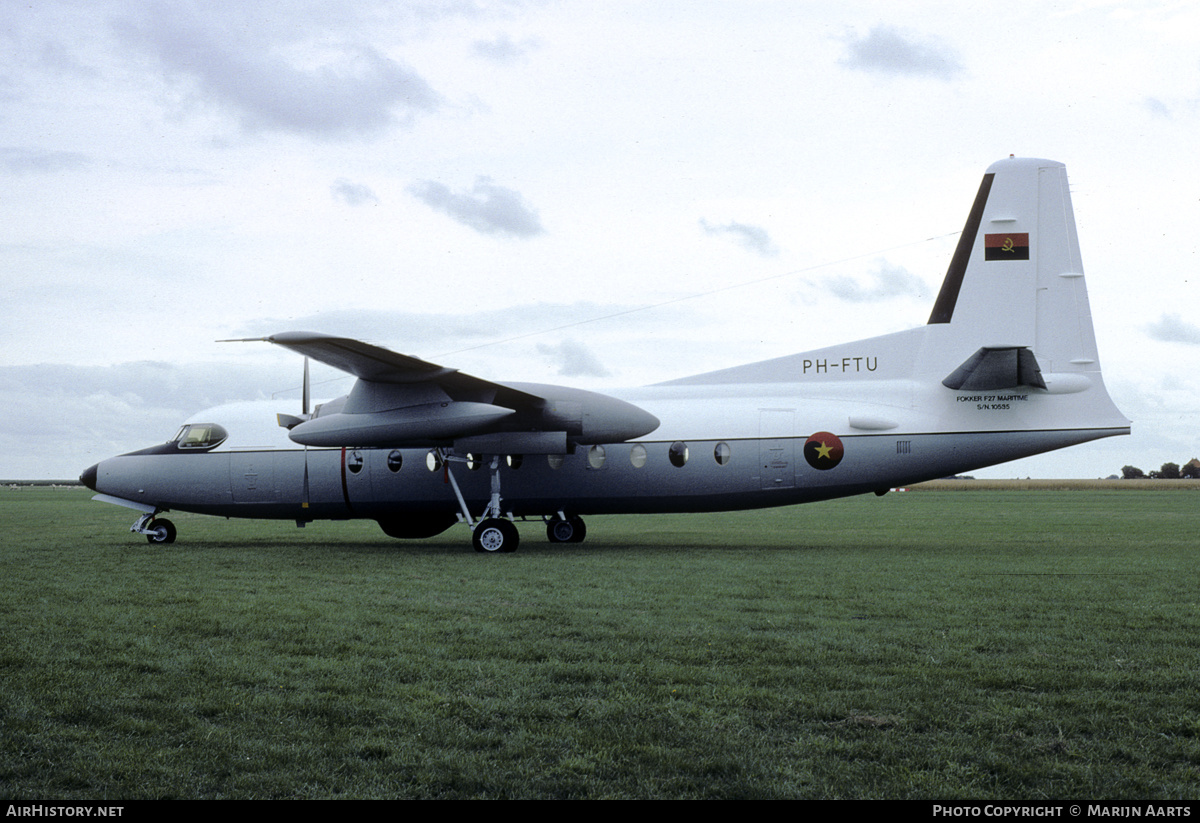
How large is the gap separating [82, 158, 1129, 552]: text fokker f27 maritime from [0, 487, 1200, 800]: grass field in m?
3.82

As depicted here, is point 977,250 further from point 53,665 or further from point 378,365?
point 53,665

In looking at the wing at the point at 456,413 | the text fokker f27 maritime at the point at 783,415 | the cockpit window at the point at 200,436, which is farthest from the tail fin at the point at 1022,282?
the cockpit window at the point at 200,436

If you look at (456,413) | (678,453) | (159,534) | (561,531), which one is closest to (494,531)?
(456,413)

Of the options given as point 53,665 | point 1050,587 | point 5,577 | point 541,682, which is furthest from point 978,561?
point 5,577

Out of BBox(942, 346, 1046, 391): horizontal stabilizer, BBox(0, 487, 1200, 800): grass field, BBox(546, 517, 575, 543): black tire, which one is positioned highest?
BBox(942, 346, 1046, 391): horizontal stabilizer

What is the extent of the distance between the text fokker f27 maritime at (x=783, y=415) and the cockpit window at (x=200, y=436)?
2976mm

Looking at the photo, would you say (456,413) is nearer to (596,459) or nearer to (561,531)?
(596,459)

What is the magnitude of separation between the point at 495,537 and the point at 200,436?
806cm

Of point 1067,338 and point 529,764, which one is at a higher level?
point 1067,338

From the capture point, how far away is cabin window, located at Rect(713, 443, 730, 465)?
18625 mm

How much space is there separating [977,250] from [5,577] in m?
18.1

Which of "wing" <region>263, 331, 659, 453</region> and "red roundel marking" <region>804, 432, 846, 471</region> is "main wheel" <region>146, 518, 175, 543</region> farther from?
"red roundel marking" <region>804, 432, 846, 471</region>

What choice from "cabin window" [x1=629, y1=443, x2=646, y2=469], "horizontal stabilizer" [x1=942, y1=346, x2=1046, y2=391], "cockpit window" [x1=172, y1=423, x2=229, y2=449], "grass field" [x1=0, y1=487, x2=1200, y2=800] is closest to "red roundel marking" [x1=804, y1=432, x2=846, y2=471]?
"horizontal stabilizer" [x1=942, y1=346, x2=1046, y2=391]

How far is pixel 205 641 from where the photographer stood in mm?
8570
